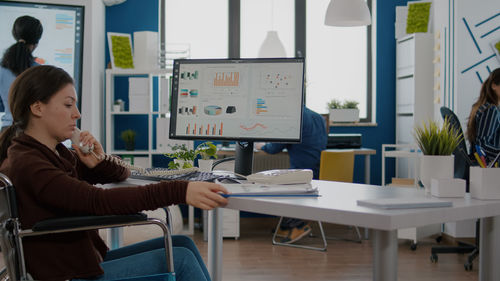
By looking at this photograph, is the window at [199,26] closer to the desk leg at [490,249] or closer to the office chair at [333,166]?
the office chair at [333,166]

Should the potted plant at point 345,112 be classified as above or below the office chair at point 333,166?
above

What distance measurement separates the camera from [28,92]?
1447 millimetres

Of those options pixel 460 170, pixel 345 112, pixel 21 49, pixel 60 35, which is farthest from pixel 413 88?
pixel 21 49

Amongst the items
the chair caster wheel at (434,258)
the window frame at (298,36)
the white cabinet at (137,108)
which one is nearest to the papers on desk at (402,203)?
the chair caster wheel at (434,258)

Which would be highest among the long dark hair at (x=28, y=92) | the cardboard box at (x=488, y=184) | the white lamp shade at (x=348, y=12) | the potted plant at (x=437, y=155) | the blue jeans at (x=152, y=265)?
the white lamp shade at (x=348, y=12)

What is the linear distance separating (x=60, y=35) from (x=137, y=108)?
0.86m

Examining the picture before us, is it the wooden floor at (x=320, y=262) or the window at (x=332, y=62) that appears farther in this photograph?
the window at (x=332, y=62)

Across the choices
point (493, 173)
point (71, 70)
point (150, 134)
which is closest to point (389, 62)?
point (150, 134)

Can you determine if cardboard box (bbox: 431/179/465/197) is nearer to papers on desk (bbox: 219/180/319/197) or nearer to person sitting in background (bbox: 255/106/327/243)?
papers on desk (bbox: 219/180/319/197)

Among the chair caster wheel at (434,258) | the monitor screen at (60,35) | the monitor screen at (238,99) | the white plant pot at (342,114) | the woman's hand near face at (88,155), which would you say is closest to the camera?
the woman's hand near face at (88,155)

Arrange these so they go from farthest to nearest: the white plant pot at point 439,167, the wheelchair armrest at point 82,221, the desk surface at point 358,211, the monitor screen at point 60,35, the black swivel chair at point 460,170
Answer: the monitor screen at point 60,35
the black swivel chair at point 460,170
the white plant pot at point 439,167
the wheelchair armrest at point 82,221
the desk surface at point 358,211

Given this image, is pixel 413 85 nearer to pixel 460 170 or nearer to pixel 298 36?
pixel 298 36

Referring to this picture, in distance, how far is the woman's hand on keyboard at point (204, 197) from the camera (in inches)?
52.3

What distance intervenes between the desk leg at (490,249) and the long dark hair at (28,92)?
1220 mm
